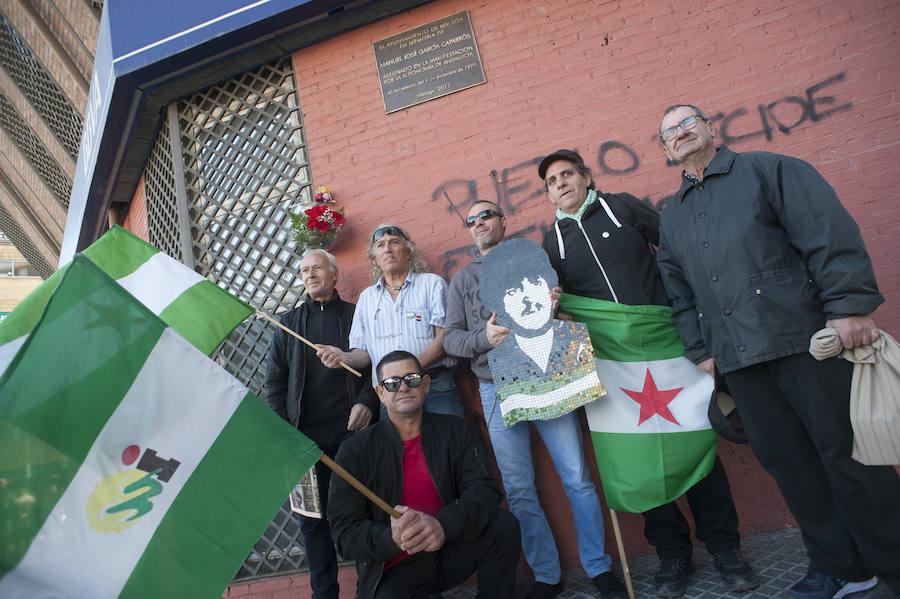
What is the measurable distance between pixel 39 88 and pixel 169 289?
7419 mm

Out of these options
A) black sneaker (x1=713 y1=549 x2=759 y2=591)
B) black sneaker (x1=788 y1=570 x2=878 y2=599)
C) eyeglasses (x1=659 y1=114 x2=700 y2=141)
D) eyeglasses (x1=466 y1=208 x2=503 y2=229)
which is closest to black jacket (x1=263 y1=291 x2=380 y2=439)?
eyeglasses (x1=466 y1=208 x2=503 y2=229)

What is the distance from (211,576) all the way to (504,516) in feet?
4.73

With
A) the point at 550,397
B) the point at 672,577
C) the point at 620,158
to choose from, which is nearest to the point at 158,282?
the point at 550,397

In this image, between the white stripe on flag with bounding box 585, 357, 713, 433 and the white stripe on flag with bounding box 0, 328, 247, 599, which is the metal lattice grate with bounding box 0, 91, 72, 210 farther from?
the white stripe on flag with bounding box 585, 357, 713, 433

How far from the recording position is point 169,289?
10.5 ft

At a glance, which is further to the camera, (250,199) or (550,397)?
(250,199)

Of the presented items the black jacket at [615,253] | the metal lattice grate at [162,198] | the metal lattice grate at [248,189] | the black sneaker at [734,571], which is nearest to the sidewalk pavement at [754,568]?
the black sneaker at [734,571]

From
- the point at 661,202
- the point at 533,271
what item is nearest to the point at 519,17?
the point at 661,202

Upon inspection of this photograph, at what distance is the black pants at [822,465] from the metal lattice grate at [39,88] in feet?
29.9

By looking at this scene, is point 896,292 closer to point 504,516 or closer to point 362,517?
point 504,516

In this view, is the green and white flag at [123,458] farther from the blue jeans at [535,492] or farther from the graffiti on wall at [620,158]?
the graffiti on wall at [620,158]

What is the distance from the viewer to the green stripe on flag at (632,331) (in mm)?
2859

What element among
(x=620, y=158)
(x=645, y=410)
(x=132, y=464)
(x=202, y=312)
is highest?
(x=620, y=158)

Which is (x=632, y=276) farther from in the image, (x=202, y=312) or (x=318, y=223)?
(x=202, y=312)
